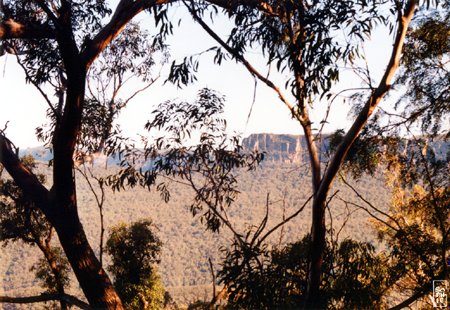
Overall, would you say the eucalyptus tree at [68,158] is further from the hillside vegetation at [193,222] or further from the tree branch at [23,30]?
the hillside vegetation at [193,222]

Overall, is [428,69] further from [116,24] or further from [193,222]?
[193,222]

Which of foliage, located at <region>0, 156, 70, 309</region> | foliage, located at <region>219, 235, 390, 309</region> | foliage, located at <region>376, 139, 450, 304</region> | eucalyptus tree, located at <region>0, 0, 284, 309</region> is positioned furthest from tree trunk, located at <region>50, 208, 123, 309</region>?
foliage, located at <region>0, 156, 70, 309</region>

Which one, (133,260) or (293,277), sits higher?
(293,277)

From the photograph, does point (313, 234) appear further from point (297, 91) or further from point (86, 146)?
point (86, 146)

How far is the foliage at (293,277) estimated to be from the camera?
4.03m

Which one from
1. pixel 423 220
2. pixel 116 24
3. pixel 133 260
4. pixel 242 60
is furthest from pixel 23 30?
pixel 133 260

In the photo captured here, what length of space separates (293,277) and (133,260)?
21.2 ft

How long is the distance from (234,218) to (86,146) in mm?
25319

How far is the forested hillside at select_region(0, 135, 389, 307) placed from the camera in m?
25.6

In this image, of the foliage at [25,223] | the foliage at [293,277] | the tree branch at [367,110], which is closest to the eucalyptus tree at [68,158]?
the foliage at [293,277]

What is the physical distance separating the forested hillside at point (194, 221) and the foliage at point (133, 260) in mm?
12524

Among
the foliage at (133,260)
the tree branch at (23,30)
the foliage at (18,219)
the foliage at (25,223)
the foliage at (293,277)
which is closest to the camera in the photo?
the tree branch at (23,30)

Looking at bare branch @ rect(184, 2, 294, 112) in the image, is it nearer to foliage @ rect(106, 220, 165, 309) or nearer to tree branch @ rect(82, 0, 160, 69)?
tree branch @ rect(82, 0, 160, 69)

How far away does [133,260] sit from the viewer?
10422 mm
